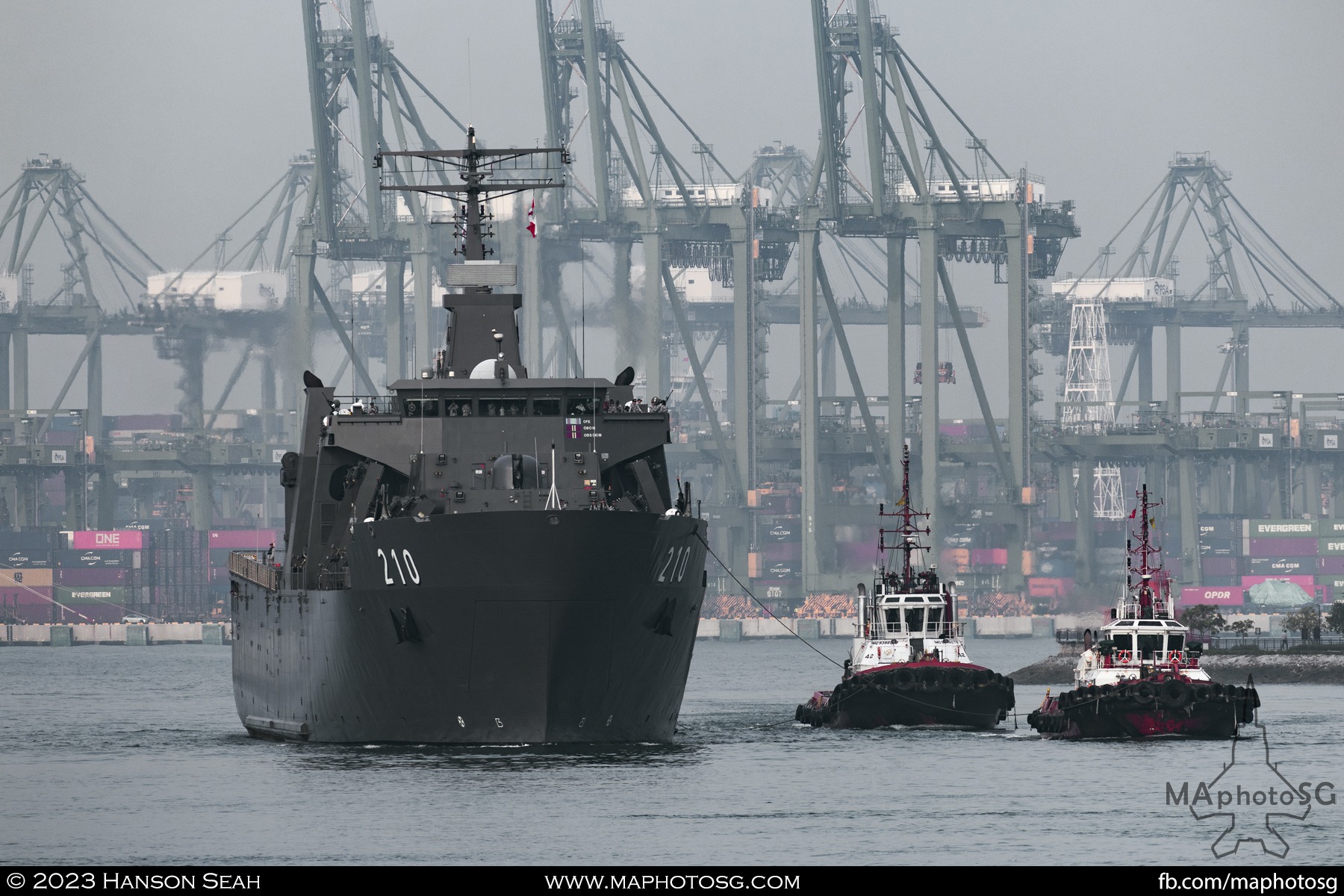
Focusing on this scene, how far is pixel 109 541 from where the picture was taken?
7456 inches

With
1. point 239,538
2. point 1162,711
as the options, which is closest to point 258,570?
point 1162,711

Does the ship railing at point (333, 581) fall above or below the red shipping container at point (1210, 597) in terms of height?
above

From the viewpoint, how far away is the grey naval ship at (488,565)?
44406 millimetres

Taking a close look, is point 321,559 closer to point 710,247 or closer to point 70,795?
point 70,795

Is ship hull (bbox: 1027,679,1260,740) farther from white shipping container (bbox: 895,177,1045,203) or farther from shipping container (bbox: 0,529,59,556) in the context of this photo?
shipping container (bbox: 0,529,59,556)

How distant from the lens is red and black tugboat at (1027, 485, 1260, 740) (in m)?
55.9

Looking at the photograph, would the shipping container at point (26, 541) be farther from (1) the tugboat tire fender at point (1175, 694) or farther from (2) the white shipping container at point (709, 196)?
(1) the tugboat tire fender at point (1175, 694)

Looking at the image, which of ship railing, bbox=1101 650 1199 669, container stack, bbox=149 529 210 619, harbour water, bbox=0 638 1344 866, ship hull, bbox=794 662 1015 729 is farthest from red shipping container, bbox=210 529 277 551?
ship railing, bbox=1101 650 1199 669

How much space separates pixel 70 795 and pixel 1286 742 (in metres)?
30.1

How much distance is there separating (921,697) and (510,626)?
61.7ft

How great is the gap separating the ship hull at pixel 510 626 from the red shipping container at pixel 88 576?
144 metres

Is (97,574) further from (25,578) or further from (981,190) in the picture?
(981,190)

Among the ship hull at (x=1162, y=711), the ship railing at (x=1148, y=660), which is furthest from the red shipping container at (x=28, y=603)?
the ship hull at (x=1162, y=711)
